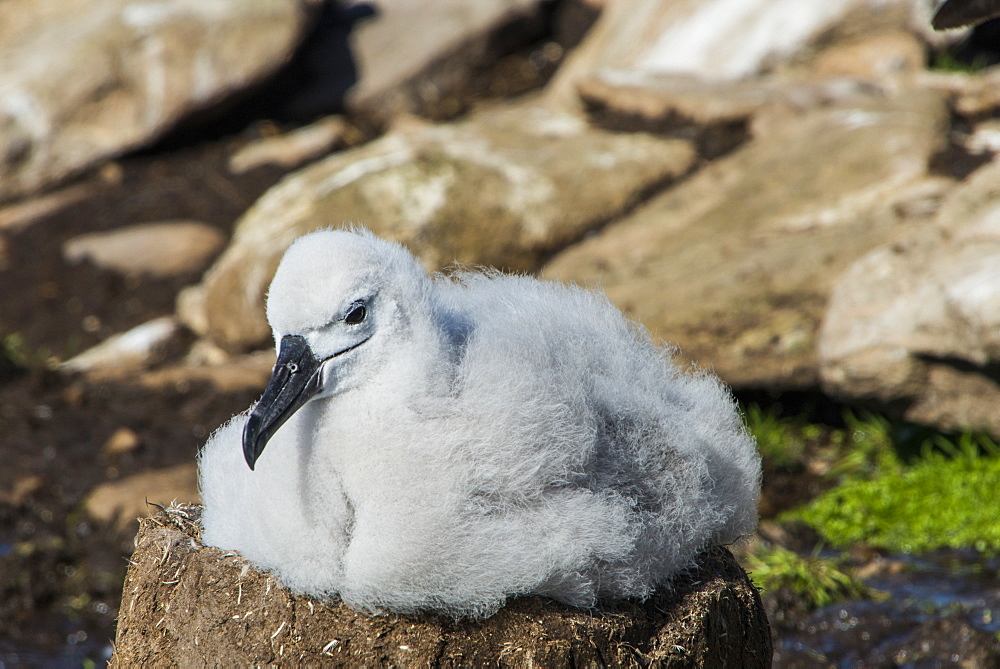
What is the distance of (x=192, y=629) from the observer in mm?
2545

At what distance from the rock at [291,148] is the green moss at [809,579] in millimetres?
5863

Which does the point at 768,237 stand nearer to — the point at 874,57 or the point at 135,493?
the point at 874,57

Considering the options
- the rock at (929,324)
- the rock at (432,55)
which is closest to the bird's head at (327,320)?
the rock at (929,324)

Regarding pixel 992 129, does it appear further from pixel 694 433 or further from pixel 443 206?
pixel 694 433

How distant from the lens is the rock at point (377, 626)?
2.37 m

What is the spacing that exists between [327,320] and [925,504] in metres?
3.62

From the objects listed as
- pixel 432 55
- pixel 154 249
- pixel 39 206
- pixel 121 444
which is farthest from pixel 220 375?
pixel 432 55

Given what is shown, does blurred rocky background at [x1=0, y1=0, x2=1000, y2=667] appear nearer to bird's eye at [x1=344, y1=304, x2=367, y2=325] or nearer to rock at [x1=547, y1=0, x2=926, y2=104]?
rock at [x1=547, y1=0, x2=926, y2=104]

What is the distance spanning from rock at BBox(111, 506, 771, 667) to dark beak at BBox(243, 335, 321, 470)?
44 cm

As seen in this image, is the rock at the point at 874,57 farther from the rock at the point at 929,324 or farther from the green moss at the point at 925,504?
the green moss at the point at 925,504

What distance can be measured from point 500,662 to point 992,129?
572 centimetres

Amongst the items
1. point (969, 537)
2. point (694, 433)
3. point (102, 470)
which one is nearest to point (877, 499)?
point (969, 537)

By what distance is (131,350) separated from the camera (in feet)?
24.4

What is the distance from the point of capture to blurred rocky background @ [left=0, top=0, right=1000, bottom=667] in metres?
4.86
